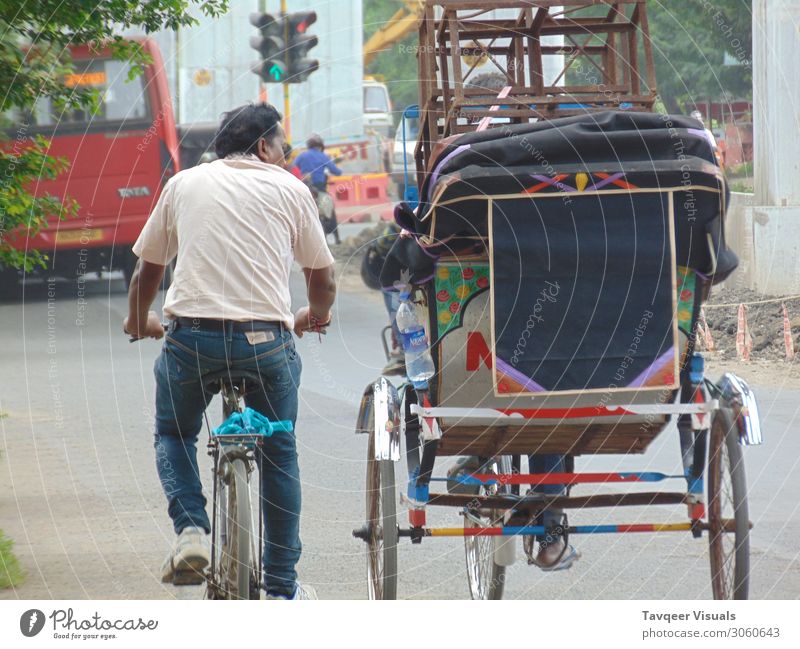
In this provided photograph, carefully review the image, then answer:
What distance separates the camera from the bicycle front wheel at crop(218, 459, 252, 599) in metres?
4.02

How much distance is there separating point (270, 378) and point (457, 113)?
1319 mm

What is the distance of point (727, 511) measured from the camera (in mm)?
4535

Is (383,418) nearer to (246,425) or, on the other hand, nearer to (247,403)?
(247,403)

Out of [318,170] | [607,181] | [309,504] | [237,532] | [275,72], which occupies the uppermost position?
[275,72]

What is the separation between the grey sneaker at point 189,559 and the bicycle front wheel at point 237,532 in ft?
0.46

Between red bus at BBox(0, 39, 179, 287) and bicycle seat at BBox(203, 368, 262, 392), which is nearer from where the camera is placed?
bicycle seat at BBox(203, 368, 262, 392)

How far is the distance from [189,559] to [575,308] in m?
1.38

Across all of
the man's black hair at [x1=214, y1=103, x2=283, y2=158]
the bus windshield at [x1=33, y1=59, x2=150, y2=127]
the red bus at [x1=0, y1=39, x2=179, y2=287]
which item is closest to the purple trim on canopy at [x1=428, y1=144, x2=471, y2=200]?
the man's black hair at [x1=214, y1=103, x2=283, y2=158]

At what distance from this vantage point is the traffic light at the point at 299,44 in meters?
8.12

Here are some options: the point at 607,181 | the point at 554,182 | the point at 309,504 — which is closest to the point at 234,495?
the point at 554,182

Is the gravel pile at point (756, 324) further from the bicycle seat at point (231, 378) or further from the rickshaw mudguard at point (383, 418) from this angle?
the bicycle seat at point (231, 378)

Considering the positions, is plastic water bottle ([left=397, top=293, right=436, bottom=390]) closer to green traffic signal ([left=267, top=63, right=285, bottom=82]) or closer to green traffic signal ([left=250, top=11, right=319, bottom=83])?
green traffic signal ([left=250, top=11, right=319, bottom=83])

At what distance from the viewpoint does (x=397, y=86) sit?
4084 centimetres
